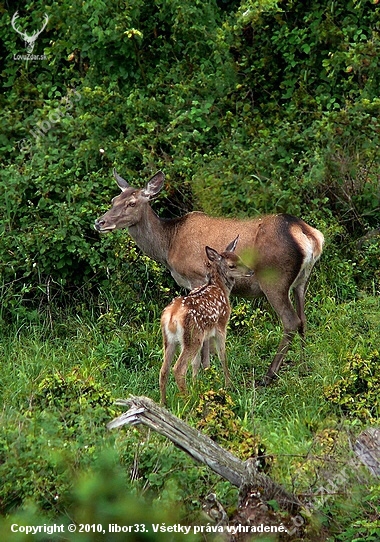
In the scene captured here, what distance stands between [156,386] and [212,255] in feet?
3.77

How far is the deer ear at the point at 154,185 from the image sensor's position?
9.96 meters

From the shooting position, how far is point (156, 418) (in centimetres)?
602

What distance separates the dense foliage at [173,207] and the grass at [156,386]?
0.06 feet

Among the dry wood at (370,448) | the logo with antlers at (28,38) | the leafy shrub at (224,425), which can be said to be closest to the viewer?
the dry wood at (370,448)

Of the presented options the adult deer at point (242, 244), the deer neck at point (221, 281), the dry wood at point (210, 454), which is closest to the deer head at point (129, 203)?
the adult deer at point (242, 244)

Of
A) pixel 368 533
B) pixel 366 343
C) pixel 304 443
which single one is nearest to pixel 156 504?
pixel 368 533

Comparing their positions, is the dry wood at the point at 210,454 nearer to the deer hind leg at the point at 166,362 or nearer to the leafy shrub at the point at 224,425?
the leafy shrub at the point at 224,425

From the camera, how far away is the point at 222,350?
28.1ft

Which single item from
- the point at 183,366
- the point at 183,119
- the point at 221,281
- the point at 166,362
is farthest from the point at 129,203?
the point at 183,366

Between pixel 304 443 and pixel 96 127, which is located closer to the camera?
pixel 304 443

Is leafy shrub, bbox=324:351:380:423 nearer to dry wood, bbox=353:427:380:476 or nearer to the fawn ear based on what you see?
dry wood, bbox=353:427:380:476

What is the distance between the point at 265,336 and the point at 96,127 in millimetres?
3122

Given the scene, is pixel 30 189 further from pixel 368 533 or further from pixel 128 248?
pixel 368 533

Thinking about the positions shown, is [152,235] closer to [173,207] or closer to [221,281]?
[173,207]
